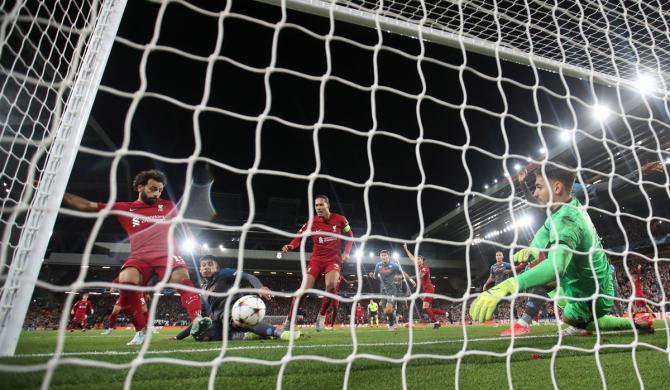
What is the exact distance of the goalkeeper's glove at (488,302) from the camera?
2123 millimetres

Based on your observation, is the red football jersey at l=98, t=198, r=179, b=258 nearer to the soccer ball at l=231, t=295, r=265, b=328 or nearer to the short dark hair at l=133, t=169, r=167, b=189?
the short dark hair at l=133, t=169, r=167, b=189

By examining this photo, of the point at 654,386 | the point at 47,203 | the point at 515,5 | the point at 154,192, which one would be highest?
the point at 515,5

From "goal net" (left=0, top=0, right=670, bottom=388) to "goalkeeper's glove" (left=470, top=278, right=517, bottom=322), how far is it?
0.04 m

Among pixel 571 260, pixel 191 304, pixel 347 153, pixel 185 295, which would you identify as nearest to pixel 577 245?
pixel 571 260

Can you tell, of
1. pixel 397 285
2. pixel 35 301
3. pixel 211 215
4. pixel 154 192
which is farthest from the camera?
pixel 211 215

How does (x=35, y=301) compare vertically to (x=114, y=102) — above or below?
below

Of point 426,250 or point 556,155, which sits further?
point 426,250

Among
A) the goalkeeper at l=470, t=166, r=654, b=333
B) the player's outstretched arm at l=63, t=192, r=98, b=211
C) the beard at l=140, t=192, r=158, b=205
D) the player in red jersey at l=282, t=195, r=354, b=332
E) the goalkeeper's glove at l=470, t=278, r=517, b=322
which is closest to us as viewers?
the goalkeeper's glove at l=470, t=278, r=517, b=322

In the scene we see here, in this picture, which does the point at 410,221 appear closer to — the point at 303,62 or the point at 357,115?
the point at 357,115

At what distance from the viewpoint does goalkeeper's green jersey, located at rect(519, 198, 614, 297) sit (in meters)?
2.93

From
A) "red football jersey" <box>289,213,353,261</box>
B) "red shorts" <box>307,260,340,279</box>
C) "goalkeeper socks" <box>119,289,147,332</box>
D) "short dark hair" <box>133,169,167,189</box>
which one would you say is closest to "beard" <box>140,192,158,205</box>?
"short dark hair" <box>133,169,167,189</box>

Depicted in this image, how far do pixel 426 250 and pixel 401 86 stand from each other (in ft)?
81.5

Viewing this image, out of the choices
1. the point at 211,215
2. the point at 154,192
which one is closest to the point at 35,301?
the point at 211,215

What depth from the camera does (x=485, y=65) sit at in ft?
37.9
